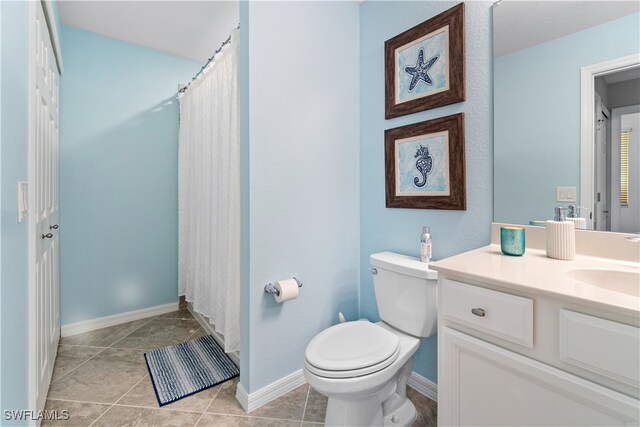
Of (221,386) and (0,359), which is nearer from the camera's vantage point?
(0,359)

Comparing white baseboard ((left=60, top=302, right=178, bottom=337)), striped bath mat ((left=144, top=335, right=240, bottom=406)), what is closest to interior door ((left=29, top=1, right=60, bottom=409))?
striped bath mat ((left=144, top=335, right=240, bottom=406))

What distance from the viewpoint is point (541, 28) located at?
3.91 ft

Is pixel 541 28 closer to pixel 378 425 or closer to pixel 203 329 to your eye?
pixel 378 425

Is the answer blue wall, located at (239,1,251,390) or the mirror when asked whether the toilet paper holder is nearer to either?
blue wall, located at (239,1,251,390)

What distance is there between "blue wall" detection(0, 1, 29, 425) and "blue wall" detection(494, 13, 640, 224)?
177 cm

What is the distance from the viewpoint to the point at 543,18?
119 centimetres

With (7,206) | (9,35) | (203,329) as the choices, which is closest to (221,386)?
(203,329)

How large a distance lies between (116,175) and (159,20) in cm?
129

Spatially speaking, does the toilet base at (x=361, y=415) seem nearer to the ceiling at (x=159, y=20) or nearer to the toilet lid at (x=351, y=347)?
the toilet lid at (x=351, y=347)

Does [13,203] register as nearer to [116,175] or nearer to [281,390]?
[281,390]

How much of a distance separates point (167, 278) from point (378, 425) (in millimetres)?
2266

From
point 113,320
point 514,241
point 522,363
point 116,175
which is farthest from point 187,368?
point 514,241

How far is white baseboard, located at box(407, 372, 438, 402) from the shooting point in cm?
155

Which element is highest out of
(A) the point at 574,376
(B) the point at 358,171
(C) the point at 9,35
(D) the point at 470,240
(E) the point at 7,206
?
(C) the point at 9,35
